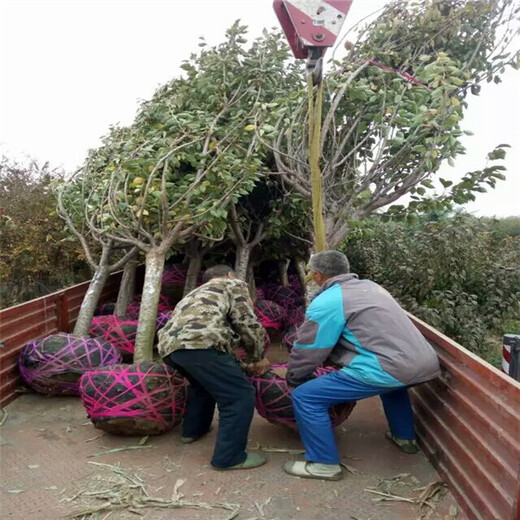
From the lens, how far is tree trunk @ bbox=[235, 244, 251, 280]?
Answer: 6.29m

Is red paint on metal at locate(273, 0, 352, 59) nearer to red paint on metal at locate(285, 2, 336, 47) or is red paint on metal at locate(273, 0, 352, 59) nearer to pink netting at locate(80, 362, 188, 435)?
red paint on metal at locate(285, 2, 336, 47)

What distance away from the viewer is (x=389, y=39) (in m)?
5.05

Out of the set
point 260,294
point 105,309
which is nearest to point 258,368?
point 105,309

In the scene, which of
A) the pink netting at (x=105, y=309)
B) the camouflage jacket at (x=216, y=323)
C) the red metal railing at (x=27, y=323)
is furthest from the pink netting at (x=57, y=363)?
the pink netting at (x=105, y=309)

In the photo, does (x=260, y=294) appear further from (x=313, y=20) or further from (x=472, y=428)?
(x=472, y=428)

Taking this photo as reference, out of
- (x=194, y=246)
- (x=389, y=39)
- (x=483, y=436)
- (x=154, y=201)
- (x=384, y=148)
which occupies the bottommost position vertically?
(x=483, y=436)

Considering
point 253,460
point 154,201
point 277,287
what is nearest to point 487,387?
point 253,460

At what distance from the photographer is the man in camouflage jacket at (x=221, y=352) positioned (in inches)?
125

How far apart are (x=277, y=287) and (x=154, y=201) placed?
352 cm

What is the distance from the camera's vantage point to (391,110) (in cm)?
443

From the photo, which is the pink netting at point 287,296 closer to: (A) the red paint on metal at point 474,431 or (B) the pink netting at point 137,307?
(B) the pink netting at point 137,307

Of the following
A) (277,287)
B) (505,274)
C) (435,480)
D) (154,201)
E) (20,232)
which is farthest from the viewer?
(277,287)

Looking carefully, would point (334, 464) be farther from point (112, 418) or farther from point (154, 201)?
point (154, 201)

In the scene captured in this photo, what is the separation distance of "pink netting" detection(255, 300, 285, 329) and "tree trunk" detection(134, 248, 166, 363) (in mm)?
1787
